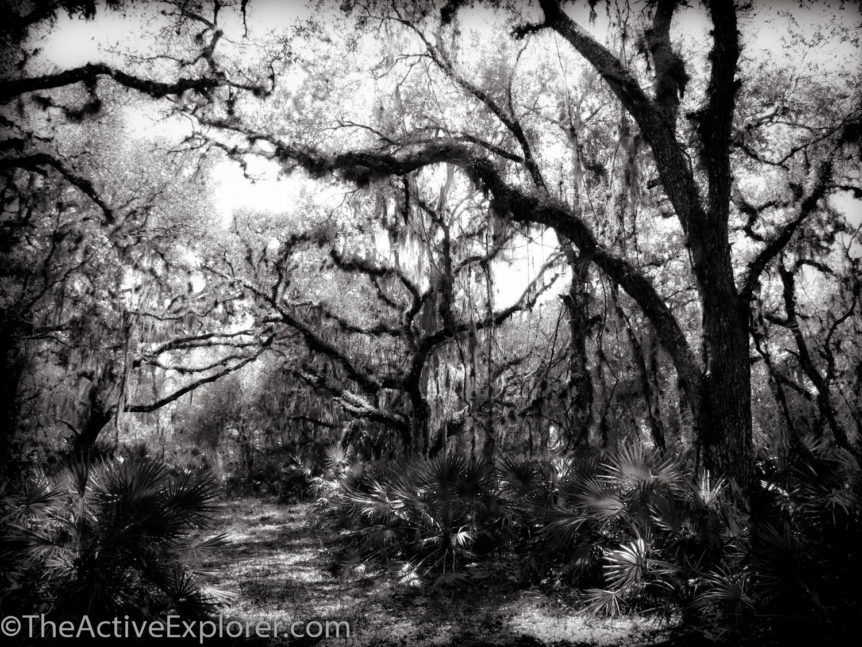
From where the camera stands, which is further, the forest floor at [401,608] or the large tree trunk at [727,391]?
the large tree trunk at [727,391]

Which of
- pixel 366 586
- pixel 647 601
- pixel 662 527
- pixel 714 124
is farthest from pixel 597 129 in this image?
pixel 366 586

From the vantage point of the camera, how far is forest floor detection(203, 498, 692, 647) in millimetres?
4871

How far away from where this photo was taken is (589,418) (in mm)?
9164

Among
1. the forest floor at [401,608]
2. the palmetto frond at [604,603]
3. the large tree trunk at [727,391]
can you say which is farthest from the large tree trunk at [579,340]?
the palmetto frond at [604,603]

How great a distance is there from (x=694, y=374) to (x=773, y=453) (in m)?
2.24

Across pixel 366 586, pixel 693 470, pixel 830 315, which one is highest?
pixel 830 315

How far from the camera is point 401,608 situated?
5.92 meters

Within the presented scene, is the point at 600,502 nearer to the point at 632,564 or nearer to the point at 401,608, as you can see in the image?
the point at 632,564

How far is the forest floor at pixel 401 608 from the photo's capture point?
487 centimetres

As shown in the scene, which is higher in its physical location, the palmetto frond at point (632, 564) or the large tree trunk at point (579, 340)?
the large tree trunk at point (579, 340)

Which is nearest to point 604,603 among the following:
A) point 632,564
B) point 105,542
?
point 632,564

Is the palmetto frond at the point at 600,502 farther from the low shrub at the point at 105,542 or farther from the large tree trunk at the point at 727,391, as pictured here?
the low shrub at the point at 105,542

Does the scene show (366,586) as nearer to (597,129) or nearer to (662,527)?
(662,527)

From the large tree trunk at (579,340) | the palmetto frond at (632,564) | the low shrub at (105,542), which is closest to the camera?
the low shrub at (105,542)
